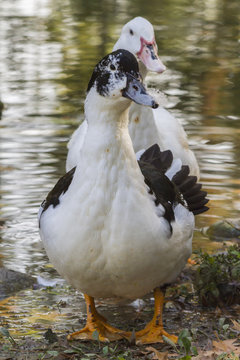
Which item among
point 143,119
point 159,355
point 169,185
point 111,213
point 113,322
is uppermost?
point 111,213

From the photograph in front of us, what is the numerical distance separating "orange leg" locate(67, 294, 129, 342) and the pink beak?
2.10 m

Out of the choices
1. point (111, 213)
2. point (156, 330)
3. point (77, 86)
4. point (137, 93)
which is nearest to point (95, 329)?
point (156, 330)

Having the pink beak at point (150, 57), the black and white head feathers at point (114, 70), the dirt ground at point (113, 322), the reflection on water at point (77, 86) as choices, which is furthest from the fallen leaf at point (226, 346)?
the pink beak at point (150, 57)

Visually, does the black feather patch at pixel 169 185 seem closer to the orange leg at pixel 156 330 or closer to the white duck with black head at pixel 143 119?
the orange leg at pixel 156 330

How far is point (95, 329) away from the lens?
5.20m

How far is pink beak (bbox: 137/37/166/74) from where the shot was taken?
6.59m

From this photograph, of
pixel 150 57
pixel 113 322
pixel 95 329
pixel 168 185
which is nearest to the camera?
pixel 95 329

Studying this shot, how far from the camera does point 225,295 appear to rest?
566 centimetres

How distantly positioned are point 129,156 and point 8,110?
668 cm

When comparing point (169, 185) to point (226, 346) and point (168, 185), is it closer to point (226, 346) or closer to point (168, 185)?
point (168, 185)

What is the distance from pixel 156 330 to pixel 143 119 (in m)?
2.35

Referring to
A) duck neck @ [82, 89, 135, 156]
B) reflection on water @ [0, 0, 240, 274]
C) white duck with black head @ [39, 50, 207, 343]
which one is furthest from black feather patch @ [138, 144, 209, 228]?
reflection on water @ [0, 0, 240, 274]

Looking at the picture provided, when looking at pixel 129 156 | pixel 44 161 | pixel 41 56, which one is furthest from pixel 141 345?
pixel 41 56

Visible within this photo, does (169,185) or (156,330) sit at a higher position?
(169,185)
